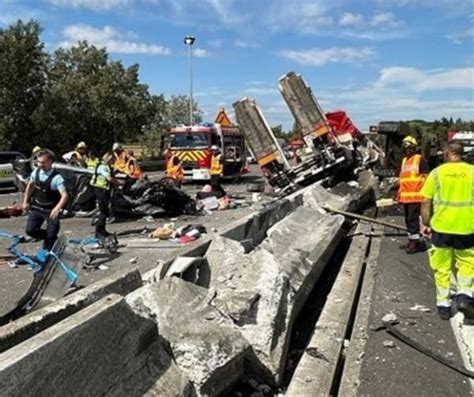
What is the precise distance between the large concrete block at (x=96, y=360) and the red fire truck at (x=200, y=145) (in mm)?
18603

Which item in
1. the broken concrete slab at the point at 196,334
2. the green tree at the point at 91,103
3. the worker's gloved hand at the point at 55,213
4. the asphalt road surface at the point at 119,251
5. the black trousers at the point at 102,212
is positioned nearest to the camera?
the broken concrete slab at the point at 196,334

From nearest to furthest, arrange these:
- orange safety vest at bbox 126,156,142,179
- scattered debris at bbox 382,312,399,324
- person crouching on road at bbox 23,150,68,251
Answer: scattered debris at bbox 382,312,399,324
person crouching on road at bbox 23,150,68,251
orange safety vest at bbox 126,156,142,179

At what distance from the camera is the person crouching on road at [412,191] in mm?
9188

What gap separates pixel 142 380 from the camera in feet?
10.8

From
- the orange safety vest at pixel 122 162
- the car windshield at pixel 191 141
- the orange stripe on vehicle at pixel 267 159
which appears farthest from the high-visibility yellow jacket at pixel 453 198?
the car windshield at pixel 191 141

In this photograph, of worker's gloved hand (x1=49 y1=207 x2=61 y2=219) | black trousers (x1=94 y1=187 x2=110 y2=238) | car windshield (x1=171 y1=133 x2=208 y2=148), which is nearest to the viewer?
worker's gloved hand (x1=49 y1=207 x2=61 y2=219)

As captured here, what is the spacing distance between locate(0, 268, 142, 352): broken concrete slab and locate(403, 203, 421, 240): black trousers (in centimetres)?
588

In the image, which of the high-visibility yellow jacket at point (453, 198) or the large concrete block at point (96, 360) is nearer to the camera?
the large concrete block at point (96, 360)

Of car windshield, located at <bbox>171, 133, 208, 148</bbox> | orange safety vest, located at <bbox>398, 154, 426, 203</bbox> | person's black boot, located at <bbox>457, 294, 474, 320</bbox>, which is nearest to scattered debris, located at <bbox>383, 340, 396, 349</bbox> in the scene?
person's black boot, located at <bbox>457, 294, 474, 320</bbox>

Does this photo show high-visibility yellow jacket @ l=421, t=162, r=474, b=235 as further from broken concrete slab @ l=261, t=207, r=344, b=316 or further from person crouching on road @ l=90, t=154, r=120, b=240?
person crouching on road @ l=90, t=154, r=120, b=240

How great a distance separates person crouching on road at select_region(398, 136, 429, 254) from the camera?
362 inches

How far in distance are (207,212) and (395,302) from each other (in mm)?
8553

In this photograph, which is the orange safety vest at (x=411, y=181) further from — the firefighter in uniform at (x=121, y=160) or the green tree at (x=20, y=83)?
the green tree at (x=20, y=83)

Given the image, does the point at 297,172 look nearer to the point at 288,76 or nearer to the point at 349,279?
the point at 288,76
